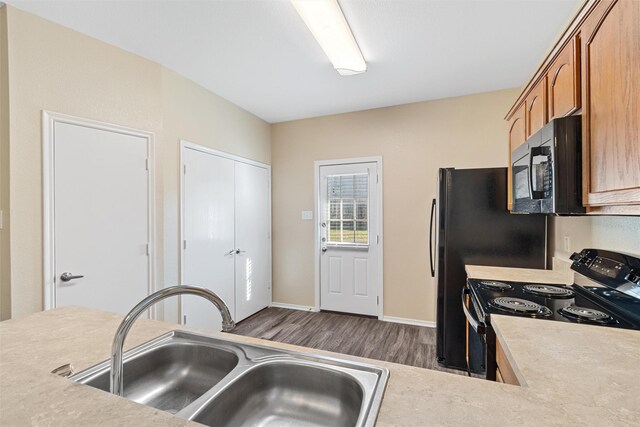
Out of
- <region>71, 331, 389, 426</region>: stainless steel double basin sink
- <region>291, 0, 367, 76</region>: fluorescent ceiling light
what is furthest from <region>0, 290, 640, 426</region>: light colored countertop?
<region>291, 0, 367, 76</region>: fluorescent ceiling light

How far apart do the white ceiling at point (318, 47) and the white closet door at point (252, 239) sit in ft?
3.59

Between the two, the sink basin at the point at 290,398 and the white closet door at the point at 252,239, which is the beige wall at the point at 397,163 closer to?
the white closet door at the point at 252,239

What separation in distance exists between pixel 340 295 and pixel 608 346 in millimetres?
2966

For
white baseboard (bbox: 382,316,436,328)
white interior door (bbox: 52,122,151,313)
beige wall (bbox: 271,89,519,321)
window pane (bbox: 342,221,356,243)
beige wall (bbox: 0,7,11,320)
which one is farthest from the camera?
window pane (bbox: 342,221,356,243)

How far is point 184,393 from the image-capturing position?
0.99 meters

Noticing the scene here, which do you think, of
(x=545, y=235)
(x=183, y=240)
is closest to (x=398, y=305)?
(x=545, y=235)

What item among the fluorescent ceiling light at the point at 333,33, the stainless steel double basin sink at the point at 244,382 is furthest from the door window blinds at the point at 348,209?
the stainless steel double basin sink at the point at 244,382

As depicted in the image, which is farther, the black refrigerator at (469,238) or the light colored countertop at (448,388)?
the black refrigerator at (469,238)

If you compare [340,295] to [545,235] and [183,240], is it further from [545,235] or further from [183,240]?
[545,235]

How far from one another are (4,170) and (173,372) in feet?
5.67

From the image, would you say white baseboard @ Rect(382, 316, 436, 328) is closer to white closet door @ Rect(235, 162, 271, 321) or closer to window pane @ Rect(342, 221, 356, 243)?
window pane @ Rect(342, 221, 356, 243)

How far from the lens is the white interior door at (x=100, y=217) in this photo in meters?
1.92

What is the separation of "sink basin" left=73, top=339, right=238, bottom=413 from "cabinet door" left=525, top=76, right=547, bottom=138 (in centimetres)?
194

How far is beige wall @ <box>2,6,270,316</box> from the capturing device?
1731 mm
